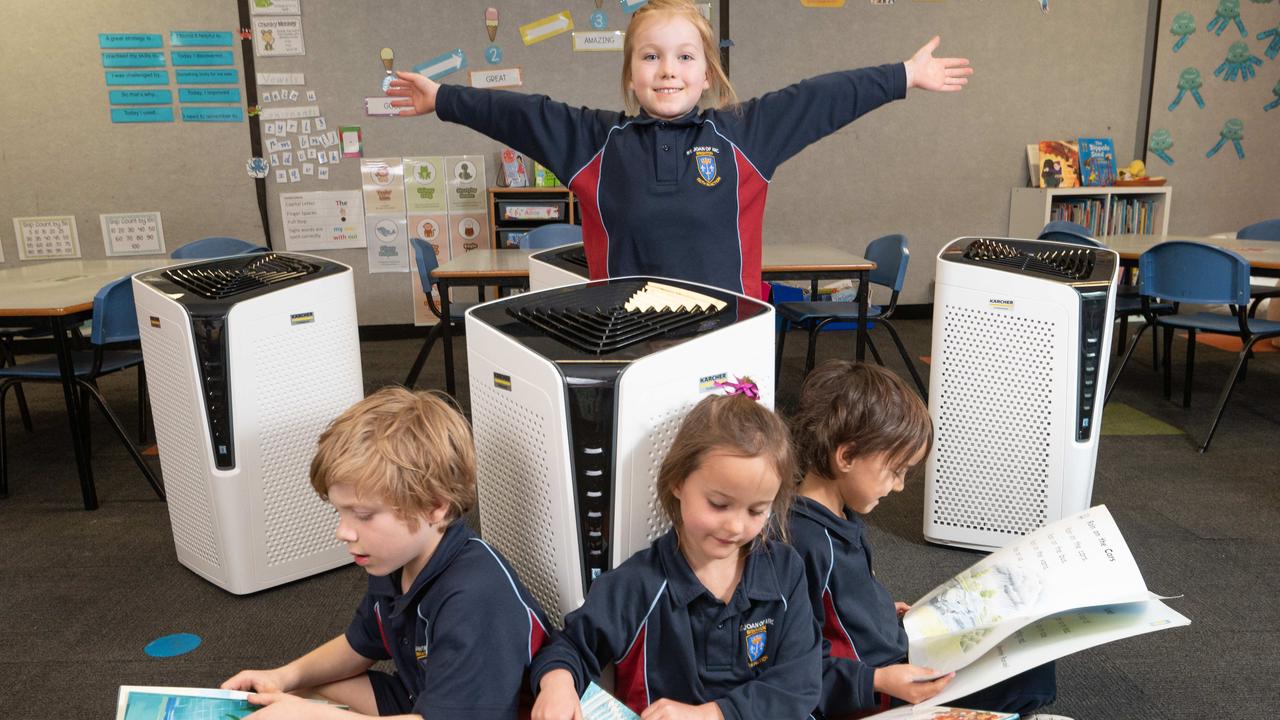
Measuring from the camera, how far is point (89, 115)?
5.08 metres

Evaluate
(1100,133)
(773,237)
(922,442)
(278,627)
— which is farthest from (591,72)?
(922,442)

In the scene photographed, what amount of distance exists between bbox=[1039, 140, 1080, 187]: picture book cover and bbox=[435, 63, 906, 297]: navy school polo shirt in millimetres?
4337

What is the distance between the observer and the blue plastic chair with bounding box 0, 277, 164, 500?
265 cm

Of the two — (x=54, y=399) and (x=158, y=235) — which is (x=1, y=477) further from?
(x=158, y=235)

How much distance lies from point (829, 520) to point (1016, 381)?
1.15 m

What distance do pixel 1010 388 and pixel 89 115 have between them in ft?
17.4

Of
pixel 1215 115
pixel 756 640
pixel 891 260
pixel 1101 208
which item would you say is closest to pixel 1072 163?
pixel 1101 208

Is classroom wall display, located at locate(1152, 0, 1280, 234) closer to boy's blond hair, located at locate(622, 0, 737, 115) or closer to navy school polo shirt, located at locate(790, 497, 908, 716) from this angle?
boy's blond hair, located at locate(622, 0, 737, 115)

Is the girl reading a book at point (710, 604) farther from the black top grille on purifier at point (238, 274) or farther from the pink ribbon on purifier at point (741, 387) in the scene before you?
the black top grille on purifier at point (238, 274)

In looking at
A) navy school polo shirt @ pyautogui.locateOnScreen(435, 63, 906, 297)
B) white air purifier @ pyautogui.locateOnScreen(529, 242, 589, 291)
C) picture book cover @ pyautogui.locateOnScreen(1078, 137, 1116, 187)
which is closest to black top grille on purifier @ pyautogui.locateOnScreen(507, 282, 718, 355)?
navy school polo shirt @ pyautogui.locateOnScreen(435, 63, 906, 297)

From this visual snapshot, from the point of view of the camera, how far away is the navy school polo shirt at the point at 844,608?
1.23 meters

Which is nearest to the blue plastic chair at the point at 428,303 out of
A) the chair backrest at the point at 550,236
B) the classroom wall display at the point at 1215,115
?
the chair backrest at the point at 550,236

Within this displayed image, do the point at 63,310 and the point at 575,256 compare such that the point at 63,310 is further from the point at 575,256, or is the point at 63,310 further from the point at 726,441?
the point at 726,441

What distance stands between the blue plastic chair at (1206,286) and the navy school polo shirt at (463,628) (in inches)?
117
